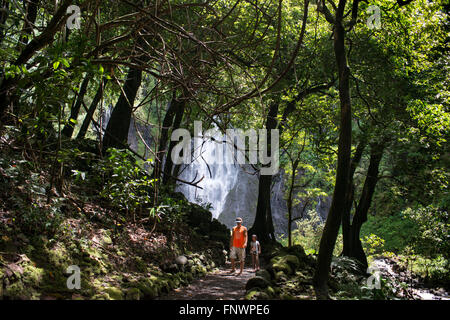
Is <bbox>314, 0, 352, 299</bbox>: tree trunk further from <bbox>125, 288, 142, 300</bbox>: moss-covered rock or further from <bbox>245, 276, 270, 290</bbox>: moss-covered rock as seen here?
<bbox>125, 288, 142, 300</bbox>: moss-covered rock

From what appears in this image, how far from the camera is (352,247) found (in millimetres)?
13758

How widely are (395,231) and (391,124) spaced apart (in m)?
12.1

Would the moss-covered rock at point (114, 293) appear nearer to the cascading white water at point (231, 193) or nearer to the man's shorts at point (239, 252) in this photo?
the man's shorts at point (239, 252)

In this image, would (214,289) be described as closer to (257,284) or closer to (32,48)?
(257,284)

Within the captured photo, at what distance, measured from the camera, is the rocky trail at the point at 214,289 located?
588 centimetres

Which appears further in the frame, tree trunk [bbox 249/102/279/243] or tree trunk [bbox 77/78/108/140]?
tree trunk [bbox 249/102/279/243]

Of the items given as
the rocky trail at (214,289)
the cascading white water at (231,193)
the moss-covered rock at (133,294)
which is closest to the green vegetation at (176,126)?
the moss-covered rock at (133,294)

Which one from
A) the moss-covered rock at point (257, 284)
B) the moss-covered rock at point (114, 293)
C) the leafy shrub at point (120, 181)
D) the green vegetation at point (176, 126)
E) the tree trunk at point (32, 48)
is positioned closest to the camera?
the tree trunk at point (32, 48)

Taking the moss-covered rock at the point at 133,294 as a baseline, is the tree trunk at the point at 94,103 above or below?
above

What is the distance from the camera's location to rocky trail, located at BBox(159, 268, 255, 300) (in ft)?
19.3

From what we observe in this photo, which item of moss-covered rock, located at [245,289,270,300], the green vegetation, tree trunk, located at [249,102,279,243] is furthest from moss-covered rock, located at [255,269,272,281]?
tree trunk, located at [249,102,279,243]

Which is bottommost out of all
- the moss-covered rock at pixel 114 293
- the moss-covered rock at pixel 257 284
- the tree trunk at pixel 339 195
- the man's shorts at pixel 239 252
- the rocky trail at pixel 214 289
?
the rocky trail at pixel 214 289

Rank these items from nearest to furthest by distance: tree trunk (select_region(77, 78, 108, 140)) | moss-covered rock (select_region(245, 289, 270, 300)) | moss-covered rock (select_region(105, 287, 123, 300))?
tree trunk (select_region(77, 78, 108, 140)) < moss-covered rock (select_region(105, 287, 123, 300)) < moss-covered rock (select_region(245, 289, 270, 300))

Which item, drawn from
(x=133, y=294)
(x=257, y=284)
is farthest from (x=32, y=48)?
(x=257, y=284)
